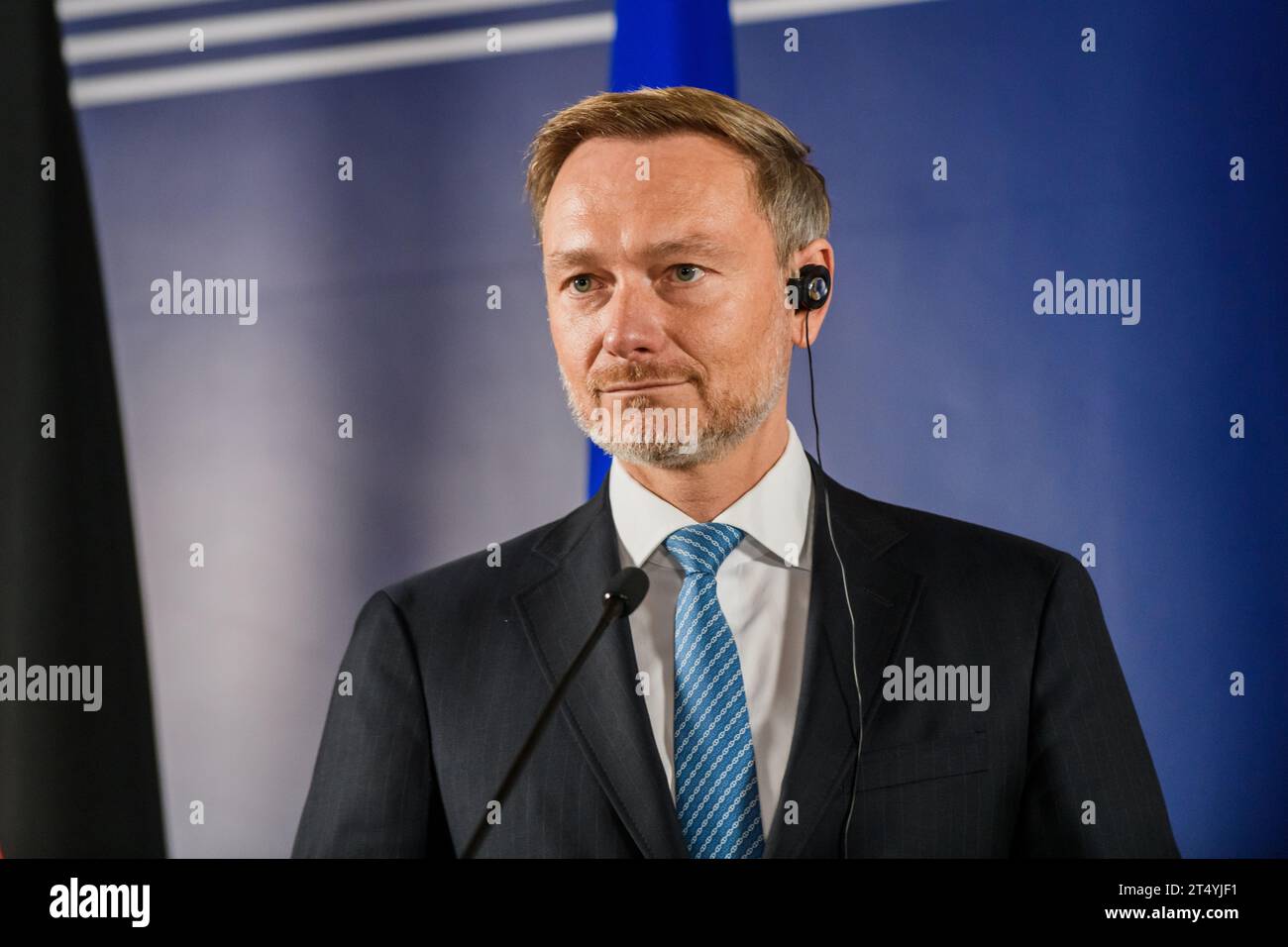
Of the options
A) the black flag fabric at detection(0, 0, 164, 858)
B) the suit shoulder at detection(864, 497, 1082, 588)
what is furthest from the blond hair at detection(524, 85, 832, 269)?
the black flag fabric at detection(0, 0, 164, 858)

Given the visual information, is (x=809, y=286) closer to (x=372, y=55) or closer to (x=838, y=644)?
(x=838, y=644)

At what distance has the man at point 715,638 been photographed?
2.07 meters

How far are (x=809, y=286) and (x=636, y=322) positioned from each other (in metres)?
0.33

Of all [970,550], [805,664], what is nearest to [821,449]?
[970,550]

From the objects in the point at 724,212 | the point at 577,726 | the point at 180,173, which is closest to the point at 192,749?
the point at 577,726

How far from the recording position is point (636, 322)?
2.18 metres

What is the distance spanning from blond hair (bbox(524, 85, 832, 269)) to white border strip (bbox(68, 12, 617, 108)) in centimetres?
19

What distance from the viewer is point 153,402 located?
8.15ft

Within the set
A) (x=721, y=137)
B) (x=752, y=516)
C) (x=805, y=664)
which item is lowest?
(x=805, y=664)

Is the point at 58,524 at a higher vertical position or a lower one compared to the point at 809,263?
lower

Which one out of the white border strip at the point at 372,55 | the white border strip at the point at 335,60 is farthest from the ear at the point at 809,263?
the white border strip at the point at 335,60

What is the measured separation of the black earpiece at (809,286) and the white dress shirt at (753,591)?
0.92ft

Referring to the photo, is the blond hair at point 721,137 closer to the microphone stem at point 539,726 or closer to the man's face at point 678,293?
the man's face at point 678,293
